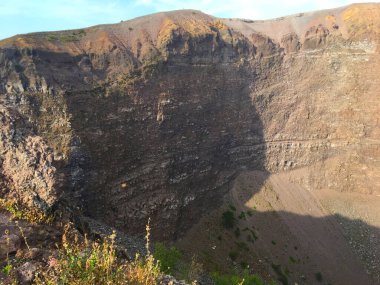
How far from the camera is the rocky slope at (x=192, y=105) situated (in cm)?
4000

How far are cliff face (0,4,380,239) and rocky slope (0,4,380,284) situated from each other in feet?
0.53

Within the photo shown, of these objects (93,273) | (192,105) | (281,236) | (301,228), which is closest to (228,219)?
(281,236)

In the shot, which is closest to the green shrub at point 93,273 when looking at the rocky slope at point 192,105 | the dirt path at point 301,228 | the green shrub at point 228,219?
the rocky slope at point 192,105

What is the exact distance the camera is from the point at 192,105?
49844mm

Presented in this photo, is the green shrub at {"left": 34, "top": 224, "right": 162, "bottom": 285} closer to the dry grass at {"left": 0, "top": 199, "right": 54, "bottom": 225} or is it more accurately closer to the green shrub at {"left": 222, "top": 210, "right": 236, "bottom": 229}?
the dry grass at {"left": 0, "top": 199, "right": 54, "bottom": 225}

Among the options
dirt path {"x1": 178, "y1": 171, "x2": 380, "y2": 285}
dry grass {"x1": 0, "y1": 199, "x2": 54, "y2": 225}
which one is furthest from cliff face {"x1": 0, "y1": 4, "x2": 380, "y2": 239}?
dry grass {"x1": 0, "y1": 199, "x2": 54, "y2": 225}

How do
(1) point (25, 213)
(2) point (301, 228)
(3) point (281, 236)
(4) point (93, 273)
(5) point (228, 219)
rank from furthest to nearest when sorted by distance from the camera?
(2) point (301, 228) < (3) point (281, 236) < (5) point (228, 219) < (1) point (25, 213) < (4) point (93, 273)

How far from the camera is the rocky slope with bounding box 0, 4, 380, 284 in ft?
131

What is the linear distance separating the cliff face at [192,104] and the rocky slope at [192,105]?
0.53 ft

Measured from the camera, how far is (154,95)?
46.2m

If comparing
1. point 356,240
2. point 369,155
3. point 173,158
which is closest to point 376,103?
point 369,155

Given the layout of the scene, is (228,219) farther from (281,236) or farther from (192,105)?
(192,105)

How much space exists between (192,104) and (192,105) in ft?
0.47

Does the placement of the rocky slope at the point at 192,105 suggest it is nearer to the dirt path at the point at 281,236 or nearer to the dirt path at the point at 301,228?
the dirt path at the point at 281,236
